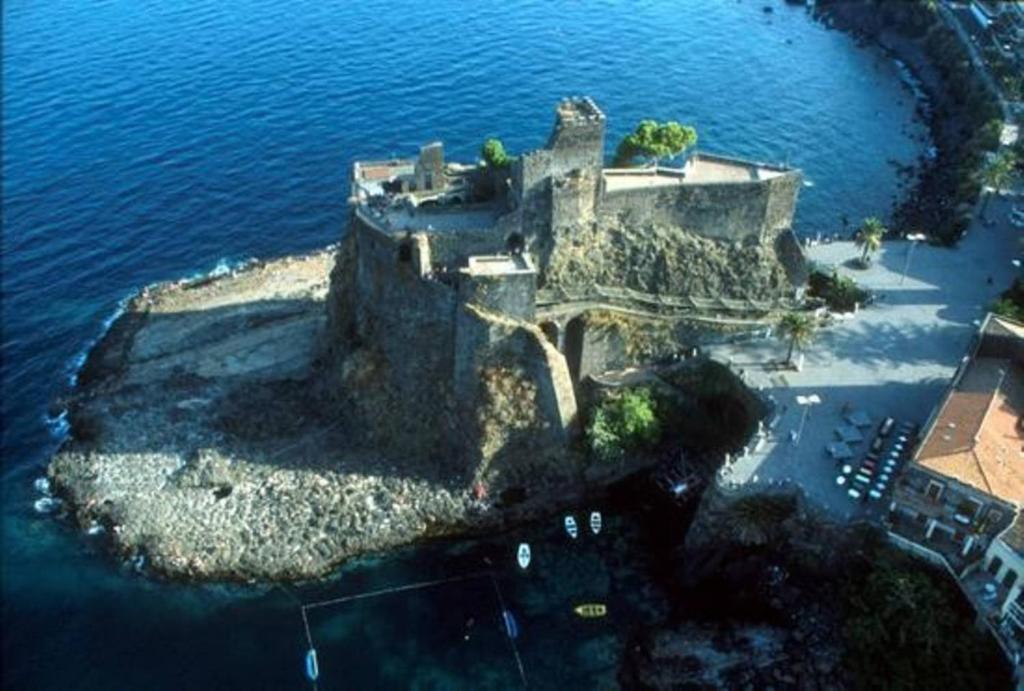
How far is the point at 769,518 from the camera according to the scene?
2717 inches

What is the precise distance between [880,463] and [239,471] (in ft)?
174

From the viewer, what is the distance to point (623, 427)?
7738 centimetres

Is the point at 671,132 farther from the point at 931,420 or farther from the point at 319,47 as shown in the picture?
the point at 319,47

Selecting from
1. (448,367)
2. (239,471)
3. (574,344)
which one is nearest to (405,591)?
(448,367)

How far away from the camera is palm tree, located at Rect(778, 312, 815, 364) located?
7562 cm

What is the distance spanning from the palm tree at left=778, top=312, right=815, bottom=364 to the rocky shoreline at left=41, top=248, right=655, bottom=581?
18.6 meters

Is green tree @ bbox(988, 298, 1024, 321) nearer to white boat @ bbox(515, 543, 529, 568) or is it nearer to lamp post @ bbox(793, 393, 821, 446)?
lamp post @ bbox(793, 393, 821, 446)

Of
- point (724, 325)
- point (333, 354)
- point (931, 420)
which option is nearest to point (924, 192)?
point (724, 325)

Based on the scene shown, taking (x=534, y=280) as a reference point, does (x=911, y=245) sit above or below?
below

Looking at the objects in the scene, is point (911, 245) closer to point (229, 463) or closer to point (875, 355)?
point (875, 355)

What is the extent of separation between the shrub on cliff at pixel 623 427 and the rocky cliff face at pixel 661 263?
10.7 meters

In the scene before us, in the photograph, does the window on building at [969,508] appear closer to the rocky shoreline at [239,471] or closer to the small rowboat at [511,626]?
the rocky shoreline at [239,471]

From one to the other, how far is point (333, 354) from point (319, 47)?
90.4 meters

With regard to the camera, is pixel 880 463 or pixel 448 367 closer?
pixel 880 463
